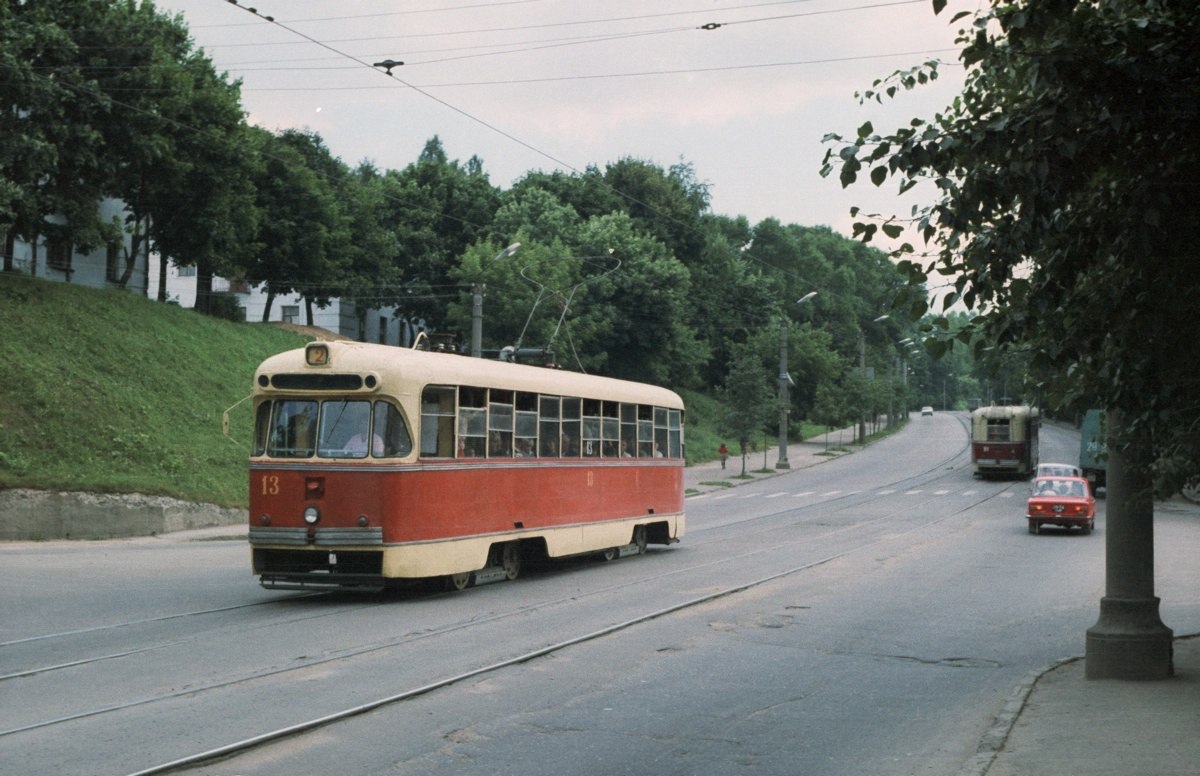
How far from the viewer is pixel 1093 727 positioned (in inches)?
374

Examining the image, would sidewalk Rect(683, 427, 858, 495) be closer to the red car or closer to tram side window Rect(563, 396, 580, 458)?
the red car

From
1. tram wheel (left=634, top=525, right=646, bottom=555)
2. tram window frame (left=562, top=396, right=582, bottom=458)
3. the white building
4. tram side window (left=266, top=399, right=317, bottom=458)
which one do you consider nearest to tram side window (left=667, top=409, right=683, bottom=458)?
tram wheel (left=634, top=525, right=646, bottom=555)

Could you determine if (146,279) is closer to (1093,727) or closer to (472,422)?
(472,422)

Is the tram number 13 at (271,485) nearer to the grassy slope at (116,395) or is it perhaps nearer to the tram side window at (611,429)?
the tram side window at (611,429)

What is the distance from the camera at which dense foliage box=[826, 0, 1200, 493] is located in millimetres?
7188

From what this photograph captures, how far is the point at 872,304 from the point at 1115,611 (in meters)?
119

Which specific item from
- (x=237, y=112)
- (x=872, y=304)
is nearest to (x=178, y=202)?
(x=237, y=112)

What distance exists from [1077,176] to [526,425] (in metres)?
12.7

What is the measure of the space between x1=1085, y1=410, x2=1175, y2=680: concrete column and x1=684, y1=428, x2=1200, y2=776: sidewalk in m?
0.17

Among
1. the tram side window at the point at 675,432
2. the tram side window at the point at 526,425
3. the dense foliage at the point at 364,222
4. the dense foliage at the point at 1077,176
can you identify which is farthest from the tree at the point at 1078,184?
the tram side window at the point at 675,432

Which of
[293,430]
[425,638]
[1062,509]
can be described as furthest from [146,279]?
[425,638]

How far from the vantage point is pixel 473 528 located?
58.3ft

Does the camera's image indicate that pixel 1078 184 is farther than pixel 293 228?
No

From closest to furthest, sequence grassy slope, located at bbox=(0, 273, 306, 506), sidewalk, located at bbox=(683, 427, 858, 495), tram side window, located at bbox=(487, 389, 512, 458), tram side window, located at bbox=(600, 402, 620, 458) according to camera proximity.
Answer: tram side window, located at bbox=(487, 389, 512, 458) < tram side window, located at bbox=(600, 402, 620, 458) < grassy slope, located at bbox=(0, 273, 306, 506) < sidewalk, located at bbox=(683, 427, 858, 495)
